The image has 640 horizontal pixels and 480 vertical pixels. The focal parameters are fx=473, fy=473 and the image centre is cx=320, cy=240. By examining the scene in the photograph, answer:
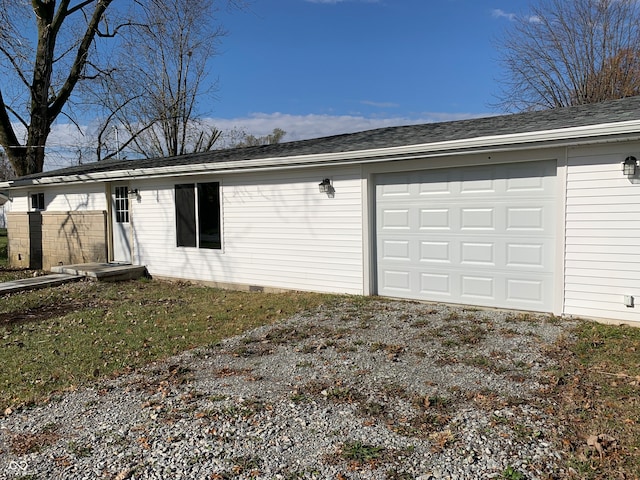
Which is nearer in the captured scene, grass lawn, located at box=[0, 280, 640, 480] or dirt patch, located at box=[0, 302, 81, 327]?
grass lawn, located at box=[0, 280, 640, 480]

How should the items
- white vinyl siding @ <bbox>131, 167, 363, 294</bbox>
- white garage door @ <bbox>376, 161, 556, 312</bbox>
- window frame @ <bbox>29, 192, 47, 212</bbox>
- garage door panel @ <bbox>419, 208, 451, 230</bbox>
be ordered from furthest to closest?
window frame @ <bbox>29, 192, 47, 212</bbox> → white vinyl siding @ <bbox>131, 167, 363, 294</bbox> → garage door panel @ <bbox>419, 208, 451, 230</bbox> → white garage door @ <bbox>376, 161, 556, 312</bbox>

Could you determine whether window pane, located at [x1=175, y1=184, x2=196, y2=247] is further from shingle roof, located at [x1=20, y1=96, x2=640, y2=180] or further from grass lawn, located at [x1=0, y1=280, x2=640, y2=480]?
shingle roof, located at [x1=20, y1=96, x2=640, y2=180]

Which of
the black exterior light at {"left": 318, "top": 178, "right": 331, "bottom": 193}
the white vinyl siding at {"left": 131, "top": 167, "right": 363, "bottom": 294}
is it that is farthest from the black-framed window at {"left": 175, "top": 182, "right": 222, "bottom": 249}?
the black exterior light at {"left": 318, "top": 178, "right": 331, "bottom": 193}

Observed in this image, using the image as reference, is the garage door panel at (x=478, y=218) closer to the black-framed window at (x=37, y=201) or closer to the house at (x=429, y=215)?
the house at (x=429, y=215)

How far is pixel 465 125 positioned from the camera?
8.59 m

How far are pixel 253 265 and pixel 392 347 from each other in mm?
4858

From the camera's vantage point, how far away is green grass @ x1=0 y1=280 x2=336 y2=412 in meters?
4.92

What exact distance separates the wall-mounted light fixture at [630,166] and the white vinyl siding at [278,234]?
386cm

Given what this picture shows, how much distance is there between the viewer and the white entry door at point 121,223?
1202 cm

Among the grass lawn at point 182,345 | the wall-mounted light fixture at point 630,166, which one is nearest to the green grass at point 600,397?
the grass lawn at point 182,345

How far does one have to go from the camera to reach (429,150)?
7.07 m

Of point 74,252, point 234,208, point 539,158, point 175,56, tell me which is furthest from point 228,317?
point 175,56

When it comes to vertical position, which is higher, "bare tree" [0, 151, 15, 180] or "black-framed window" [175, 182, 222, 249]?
"bare tree" [0, 151, 15, 180]

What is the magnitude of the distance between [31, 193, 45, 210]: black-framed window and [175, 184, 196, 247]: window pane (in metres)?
6.13
